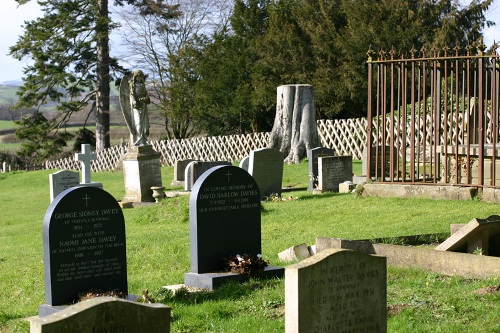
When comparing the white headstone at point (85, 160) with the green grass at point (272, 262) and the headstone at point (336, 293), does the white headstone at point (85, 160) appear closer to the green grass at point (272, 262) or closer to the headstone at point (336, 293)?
the green grass at point (272, 262)

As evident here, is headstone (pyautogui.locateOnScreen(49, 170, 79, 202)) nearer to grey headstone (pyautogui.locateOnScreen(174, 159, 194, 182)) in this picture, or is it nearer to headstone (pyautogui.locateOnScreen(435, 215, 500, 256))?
grey headstone (pyautogui.locateOnScreen(174, 159, 194, 182))

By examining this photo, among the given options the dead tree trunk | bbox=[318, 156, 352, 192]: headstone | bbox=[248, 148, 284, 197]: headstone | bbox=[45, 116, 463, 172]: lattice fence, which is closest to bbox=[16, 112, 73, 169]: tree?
bbox=[45, 116, 463, 172]: lattice fence

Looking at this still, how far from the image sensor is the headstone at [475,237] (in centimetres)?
960

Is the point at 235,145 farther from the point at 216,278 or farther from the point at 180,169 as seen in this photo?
the point at 216,278

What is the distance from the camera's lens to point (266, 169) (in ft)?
65.6

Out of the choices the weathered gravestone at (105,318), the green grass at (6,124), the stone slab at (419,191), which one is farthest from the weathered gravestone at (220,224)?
the green grass at (6,124)

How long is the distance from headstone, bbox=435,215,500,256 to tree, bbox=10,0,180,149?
3278 centimetres

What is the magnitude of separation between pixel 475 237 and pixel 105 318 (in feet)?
18.8

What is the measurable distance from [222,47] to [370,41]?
921 centimetres

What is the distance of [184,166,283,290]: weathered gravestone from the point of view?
9508mm

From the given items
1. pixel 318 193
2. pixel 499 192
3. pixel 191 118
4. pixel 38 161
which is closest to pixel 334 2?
pixel 191 118

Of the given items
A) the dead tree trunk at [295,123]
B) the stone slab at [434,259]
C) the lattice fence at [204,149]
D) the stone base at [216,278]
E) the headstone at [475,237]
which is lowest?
the stone base at [216,278]

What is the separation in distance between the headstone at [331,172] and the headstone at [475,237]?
10215 millimetres

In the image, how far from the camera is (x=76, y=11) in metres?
41.7
